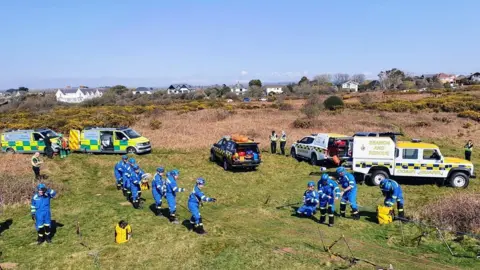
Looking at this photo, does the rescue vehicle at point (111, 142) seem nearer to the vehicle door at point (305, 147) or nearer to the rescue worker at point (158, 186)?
the vehicle door at point (305, 147)

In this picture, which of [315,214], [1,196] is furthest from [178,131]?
[315,214]

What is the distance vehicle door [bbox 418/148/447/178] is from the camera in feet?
50.9

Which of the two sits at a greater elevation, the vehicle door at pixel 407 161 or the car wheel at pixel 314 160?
the vehicle door at pixel 407 161

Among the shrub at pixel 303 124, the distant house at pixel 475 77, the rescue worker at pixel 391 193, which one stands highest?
the distant house at pixel 475 77

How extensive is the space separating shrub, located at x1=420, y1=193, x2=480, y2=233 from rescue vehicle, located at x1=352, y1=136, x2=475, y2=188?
3.74 metres

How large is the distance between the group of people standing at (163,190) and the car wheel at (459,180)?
1107 centimetres

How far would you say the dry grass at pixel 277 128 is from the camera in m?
27.8

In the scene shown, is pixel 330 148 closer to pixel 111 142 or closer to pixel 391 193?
pixel 391 193

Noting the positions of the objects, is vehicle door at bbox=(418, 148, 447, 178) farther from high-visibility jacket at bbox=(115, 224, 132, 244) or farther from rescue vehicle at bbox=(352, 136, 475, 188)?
high-visibility jacket at bbox=(115, 224, 132, 244)

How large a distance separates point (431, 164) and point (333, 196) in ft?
22.6

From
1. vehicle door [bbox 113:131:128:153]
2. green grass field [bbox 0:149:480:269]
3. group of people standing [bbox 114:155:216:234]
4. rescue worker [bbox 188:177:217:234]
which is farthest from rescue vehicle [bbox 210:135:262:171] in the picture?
rescue worker [bbox 188:177:217:234]

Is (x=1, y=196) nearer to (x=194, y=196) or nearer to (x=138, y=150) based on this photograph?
(x=194, y=196)

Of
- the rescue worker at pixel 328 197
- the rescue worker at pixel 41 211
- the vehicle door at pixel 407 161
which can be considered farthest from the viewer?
the vehicle door at pixel 407 161

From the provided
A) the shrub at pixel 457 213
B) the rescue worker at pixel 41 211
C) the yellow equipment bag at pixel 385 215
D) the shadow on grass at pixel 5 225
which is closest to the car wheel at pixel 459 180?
the shrub at pixel 457 213
